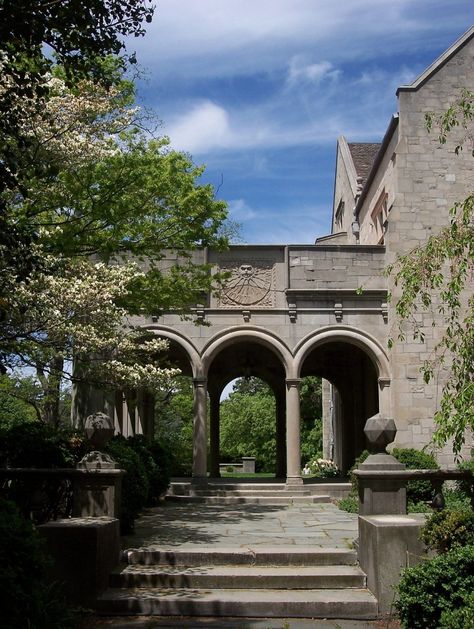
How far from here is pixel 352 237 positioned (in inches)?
1077

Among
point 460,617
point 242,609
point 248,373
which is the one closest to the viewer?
point 460,617

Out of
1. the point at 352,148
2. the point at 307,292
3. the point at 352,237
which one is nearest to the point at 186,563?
the point at 307,292

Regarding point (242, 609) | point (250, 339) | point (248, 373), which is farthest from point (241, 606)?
point (248, 373)

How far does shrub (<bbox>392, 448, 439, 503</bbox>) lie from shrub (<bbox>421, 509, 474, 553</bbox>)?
564cm

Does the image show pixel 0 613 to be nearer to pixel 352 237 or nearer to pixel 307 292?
pixel 307 292

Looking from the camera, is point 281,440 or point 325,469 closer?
point 281,440

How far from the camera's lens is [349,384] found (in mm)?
24016

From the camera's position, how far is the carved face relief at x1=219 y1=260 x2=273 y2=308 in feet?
59.4

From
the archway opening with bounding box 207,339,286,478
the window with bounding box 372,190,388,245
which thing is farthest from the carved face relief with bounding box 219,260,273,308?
the window with bounding box 372,190,388,245

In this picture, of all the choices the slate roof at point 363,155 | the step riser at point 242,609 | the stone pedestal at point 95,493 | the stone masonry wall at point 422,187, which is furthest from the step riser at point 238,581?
the slate roof at point 363,155

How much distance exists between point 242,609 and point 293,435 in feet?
36.1

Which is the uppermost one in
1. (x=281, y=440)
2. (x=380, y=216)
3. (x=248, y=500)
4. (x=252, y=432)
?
(x=380, y=216)

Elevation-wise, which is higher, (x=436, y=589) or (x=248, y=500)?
(x=436, y=589)

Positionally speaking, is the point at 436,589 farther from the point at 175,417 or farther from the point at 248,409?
the point at 248,409
